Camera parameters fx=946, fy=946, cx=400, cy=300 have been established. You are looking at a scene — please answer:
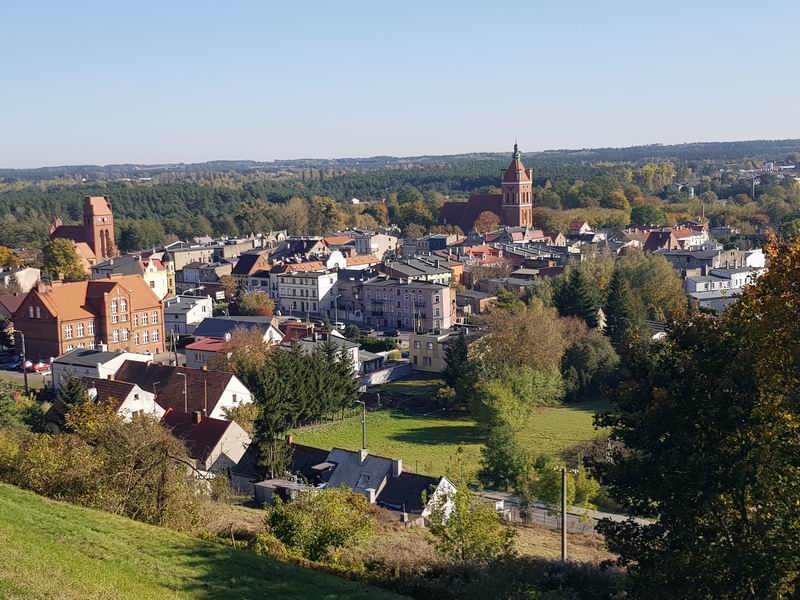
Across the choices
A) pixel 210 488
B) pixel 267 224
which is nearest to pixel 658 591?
pixel 210 488

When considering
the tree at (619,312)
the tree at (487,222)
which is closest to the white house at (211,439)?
the tree at (619,312)

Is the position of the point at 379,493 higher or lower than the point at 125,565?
lower

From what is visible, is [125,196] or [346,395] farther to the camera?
[125,196]

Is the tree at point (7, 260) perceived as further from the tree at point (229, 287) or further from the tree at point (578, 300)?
the tree at point (578, 300)

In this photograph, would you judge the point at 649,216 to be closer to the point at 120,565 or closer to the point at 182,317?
the point at 182,317

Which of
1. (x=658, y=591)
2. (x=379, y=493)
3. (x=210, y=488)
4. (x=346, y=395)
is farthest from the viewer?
(x=346, y=395)

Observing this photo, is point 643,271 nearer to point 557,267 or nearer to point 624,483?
point 557,267

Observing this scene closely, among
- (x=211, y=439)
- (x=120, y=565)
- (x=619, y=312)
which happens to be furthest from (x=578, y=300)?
(x=120, y=565)

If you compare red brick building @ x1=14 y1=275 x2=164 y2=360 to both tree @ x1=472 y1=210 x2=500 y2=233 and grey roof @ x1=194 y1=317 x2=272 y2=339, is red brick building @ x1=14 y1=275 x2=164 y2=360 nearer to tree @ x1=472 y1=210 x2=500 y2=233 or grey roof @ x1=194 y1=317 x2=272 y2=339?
grey roof @ x1=194 y1=317 x2=272 y2=339
